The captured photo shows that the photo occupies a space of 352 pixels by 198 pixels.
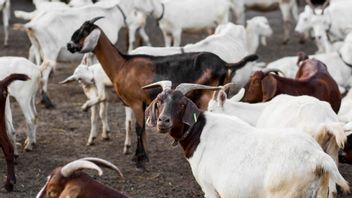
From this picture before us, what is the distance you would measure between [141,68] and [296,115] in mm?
2433

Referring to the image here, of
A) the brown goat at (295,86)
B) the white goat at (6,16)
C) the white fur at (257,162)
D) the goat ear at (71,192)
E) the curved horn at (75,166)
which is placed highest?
the curved horn at (75,166)

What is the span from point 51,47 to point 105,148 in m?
2.73

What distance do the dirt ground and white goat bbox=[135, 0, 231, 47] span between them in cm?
205

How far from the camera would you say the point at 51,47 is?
45.2ft

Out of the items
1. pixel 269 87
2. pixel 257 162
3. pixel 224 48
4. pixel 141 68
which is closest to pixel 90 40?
pixel 141 68

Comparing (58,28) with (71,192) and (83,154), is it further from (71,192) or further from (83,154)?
(71,192)

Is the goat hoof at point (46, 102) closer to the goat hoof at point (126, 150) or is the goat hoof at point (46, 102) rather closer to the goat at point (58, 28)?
the goat at point (58, 28)

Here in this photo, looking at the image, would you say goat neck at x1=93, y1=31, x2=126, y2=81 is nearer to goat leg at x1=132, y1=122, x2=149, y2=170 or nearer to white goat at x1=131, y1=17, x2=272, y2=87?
goat leg at x1=132, y1=122, x2=149, y2=170

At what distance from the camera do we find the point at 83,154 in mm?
11281

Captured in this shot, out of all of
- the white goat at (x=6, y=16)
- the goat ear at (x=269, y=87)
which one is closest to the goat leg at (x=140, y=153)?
the goat ear at (x=269, y=87)

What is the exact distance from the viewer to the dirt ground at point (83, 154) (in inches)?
386

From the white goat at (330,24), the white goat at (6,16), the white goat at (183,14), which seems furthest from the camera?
the white goat at (6,16)

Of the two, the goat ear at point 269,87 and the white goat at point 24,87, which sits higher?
the goat ear at point 269,87

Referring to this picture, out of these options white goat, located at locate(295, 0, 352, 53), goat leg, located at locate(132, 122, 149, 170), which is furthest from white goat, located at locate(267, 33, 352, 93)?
goat leg, located at locate(132, 122, 149, 170)
